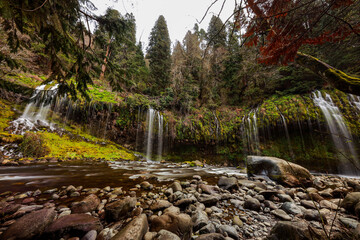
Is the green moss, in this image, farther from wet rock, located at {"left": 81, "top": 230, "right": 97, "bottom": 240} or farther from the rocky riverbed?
wet rock, located at {"left": 81, "top": 230, "right": 97, "bottom": 240}

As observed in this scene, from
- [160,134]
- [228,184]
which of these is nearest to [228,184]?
[228,184]

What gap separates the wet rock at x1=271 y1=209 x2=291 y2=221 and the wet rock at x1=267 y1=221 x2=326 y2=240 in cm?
68

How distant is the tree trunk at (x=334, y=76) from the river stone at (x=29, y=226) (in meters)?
4.57

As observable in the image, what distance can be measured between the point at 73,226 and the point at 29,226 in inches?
17.5

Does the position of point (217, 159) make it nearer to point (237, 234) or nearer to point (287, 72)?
point (237, 234)

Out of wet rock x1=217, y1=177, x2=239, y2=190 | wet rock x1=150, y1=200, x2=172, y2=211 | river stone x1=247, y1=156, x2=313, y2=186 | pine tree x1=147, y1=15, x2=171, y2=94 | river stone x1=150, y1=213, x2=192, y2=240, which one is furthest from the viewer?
pine tree x1=147, y1=15, x2=171, y2=94

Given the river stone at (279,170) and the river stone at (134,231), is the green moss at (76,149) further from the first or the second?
the river stone at (279,170)

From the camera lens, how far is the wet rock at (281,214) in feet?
6.95

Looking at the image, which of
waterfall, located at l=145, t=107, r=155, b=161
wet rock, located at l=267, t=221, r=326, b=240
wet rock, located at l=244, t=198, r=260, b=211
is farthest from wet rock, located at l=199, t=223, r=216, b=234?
waterfall, located at l=145, t=107, r=155, b=161

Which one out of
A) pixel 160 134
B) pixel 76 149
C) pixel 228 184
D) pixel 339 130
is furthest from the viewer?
pixel 160 134

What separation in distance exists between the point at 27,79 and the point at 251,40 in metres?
15.0

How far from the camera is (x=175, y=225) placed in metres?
1.67

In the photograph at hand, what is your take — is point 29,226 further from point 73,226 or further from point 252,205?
point 252,205

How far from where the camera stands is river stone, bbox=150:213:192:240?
1.63 meters
